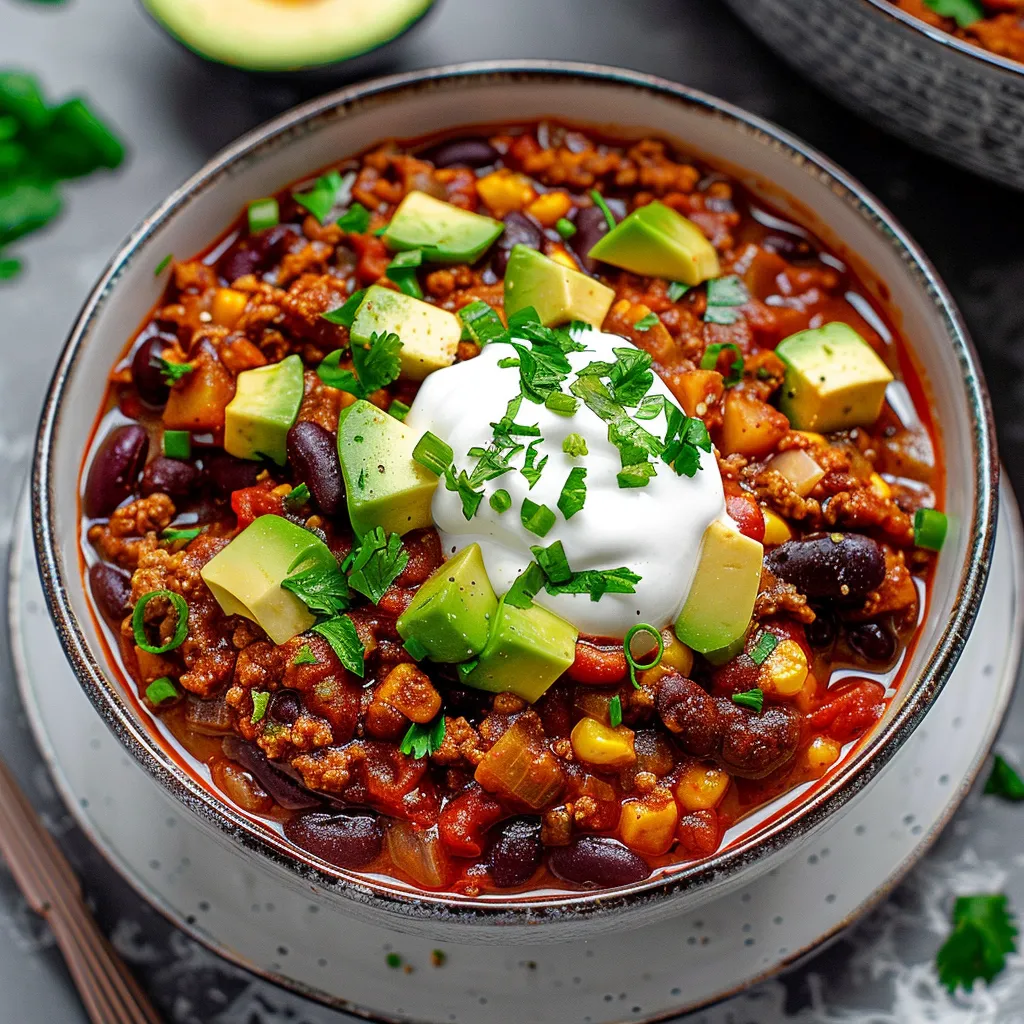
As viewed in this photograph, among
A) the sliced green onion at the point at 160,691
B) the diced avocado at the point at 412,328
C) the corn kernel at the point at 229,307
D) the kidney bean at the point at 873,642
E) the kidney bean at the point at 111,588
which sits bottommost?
the sliced green onion at the point at 160,691

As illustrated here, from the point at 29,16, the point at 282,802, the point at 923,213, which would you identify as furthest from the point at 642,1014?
the point at 29,16

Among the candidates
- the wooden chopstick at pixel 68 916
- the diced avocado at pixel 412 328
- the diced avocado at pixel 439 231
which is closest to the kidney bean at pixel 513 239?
the diced avocado at pixel 439 231

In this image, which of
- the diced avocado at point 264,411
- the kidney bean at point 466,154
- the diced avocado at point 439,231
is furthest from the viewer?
the kidney bean at point 466,154

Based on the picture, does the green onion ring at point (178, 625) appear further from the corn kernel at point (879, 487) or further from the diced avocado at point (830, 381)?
the corn kernel at point (879, 487)

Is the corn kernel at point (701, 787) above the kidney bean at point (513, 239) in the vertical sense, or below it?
below

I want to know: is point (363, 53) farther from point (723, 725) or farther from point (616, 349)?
point (723, 725)

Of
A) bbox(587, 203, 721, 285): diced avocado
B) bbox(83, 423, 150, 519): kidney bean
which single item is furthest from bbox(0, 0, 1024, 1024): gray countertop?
bbox(587, 203, 721, 285): diced avocado

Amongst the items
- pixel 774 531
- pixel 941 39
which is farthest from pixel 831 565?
pixel 941 39

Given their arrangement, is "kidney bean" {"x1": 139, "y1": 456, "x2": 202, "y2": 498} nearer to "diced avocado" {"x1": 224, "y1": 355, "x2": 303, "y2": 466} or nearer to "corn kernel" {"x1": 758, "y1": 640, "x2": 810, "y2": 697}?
"diced avocado" {"x1": 224, "y1": 355, "x2": 303, "y2": 466}
